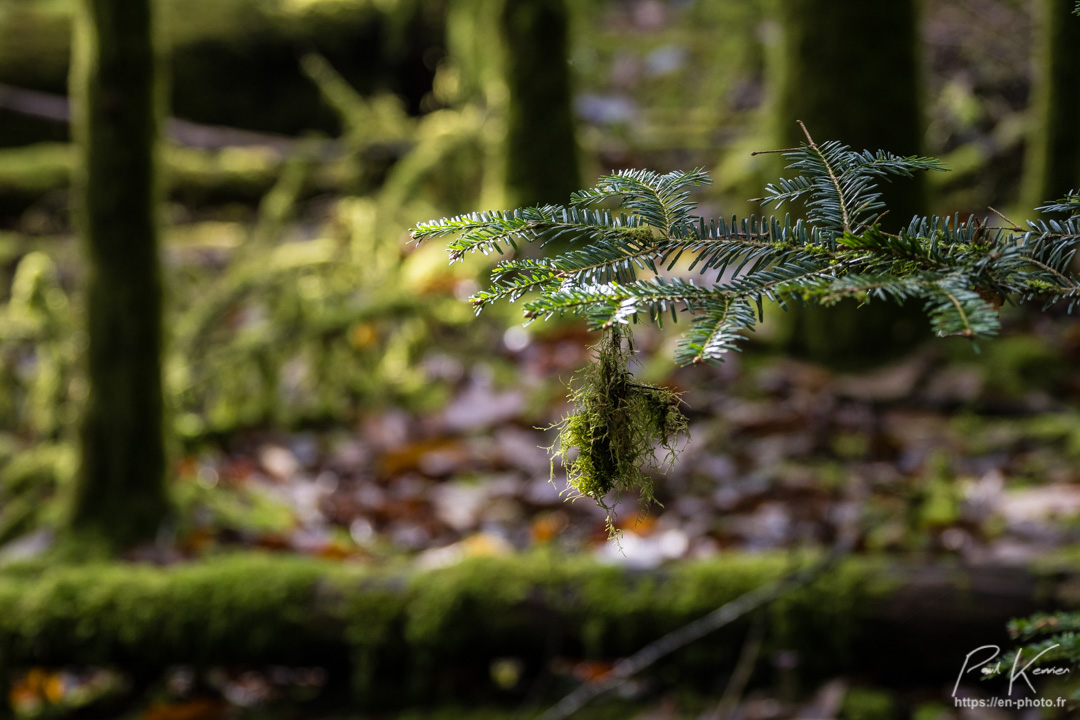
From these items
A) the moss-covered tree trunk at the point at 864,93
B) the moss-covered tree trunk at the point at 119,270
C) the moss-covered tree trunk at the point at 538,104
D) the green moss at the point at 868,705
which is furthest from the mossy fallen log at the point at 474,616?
the moss-covered tree trunk at the point at 538,104

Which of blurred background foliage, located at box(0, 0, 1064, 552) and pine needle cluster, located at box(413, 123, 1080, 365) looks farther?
blurred background foliage, located at box(0, 0, 1064, 552)

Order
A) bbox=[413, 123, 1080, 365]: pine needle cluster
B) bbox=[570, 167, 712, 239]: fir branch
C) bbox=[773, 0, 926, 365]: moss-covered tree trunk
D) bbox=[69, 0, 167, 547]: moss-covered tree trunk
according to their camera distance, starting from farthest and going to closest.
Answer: bbox=[773, 0, 926, 365]: moss-covered tree trunk, bbox=[69, 0, 167, 547]: moss-covered tree trunk, bbox=[570, 167, 712, 239]: fir branch, bbox=[413, 123, 1080, 365]: pine needle cluster

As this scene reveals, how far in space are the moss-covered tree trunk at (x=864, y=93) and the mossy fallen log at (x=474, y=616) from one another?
219 centimetres

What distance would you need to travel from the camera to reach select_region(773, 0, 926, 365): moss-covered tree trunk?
4.25 m

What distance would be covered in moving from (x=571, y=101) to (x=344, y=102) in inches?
133

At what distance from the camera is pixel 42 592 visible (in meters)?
2.87

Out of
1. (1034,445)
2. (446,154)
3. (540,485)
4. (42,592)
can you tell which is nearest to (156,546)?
(42,592)

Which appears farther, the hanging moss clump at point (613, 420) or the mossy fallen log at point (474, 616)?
the mossy fallen log at point (474, 616)

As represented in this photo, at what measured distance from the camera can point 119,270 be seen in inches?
128

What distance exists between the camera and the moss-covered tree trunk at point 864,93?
4254 mm

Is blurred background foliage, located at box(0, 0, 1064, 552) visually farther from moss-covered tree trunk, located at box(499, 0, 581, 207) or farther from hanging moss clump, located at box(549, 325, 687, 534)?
hanging moss clump, located at box(549, 325, 687, 534)

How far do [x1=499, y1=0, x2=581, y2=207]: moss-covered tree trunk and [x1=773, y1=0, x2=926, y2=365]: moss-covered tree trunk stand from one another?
150cm

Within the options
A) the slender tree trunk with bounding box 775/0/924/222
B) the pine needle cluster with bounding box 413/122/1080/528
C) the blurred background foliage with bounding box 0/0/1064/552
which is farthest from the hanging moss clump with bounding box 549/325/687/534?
the slender tree trunk with bounding box 775/0/924/222

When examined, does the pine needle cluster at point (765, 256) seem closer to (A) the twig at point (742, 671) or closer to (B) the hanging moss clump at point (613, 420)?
(B) the hanging moss clump at point (613, 420)
